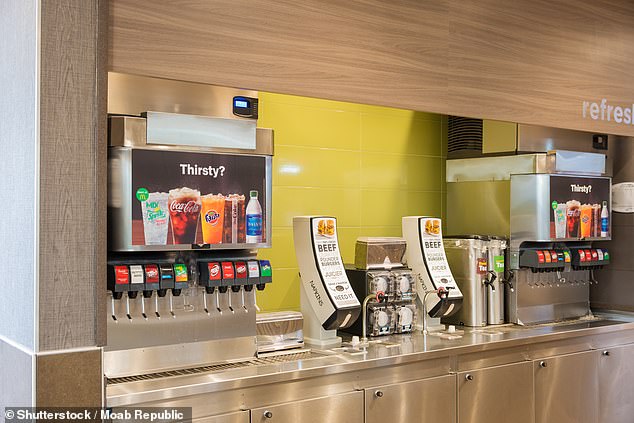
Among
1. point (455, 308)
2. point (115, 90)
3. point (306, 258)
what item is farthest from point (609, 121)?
point (115, 90)

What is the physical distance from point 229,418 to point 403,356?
3.15ft

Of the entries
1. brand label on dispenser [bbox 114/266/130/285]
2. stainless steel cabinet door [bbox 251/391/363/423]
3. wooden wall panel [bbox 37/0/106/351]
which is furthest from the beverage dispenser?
wooden wall panel [bbox 37/0/106/351]

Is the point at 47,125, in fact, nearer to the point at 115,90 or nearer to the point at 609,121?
the point at 115,90

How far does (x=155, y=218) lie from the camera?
3035 mm

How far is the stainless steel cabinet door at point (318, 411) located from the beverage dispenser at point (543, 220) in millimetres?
1545

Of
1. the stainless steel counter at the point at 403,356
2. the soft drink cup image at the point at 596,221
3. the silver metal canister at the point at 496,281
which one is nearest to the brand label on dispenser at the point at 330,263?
the stainless steel counter at the point at 403,356

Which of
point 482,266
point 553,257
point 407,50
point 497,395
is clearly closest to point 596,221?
point 553,257

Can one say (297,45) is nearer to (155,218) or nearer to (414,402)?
(155,218)

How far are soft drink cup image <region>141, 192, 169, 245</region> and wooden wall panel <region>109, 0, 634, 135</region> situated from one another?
51cm

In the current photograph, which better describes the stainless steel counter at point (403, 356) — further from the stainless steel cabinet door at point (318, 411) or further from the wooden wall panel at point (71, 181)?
the wooden wall panel at point (71, 181)

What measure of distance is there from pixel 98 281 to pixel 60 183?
37cm

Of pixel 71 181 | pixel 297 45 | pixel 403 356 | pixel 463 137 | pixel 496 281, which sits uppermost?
pixel 297 45

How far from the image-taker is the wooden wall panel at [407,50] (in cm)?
286

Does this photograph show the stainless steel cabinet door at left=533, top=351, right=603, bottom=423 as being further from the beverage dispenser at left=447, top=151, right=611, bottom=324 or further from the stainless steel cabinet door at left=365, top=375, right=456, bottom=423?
the stainless steel cabinet door at left=365, top=375, right=456, bottom=423
